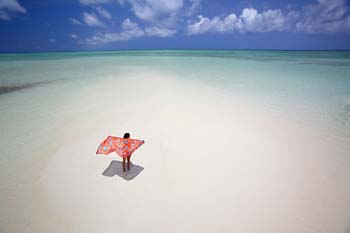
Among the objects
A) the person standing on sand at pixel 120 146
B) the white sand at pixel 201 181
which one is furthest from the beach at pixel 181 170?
the person standing on sand at pixel 120 146

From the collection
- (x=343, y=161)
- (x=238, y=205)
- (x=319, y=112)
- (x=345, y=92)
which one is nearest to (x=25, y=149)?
(x=238, y=205)

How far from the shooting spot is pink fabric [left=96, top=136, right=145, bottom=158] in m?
3.58

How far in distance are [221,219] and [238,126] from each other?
3.81 metres

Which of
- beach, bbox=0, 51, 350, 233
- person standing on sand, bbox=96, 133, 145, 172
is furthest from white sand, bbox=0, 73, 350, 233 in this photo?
person standing on sand, bbox=96, 133, 145, 172

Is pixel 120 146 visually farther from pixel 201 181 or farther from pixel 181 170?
pixel 201 181

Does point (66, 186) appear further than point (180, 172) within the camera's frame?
No

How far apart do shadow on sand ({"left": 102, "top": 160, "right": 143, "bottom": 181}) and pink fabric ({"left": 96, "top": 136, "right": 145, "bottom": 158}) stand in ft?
2.26

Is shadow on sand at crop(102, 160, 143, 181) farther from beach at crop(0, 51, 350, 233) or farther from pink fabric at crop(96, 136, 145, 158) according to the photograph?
pink fabric at crop(96, 136, 145, 158)

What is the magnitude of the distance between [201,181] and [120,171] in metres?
1.88

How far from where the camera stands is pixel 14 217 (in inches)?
122

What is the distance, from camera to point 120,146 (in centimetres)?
366

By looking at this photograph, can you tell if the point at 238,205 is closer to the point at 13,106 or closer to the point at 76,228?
the point at 76,228

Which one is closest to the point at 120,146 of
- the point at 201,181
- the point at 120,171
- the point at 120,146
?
the point at 120,146

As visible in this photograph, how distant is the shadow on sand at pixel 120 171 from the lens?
4008mm
